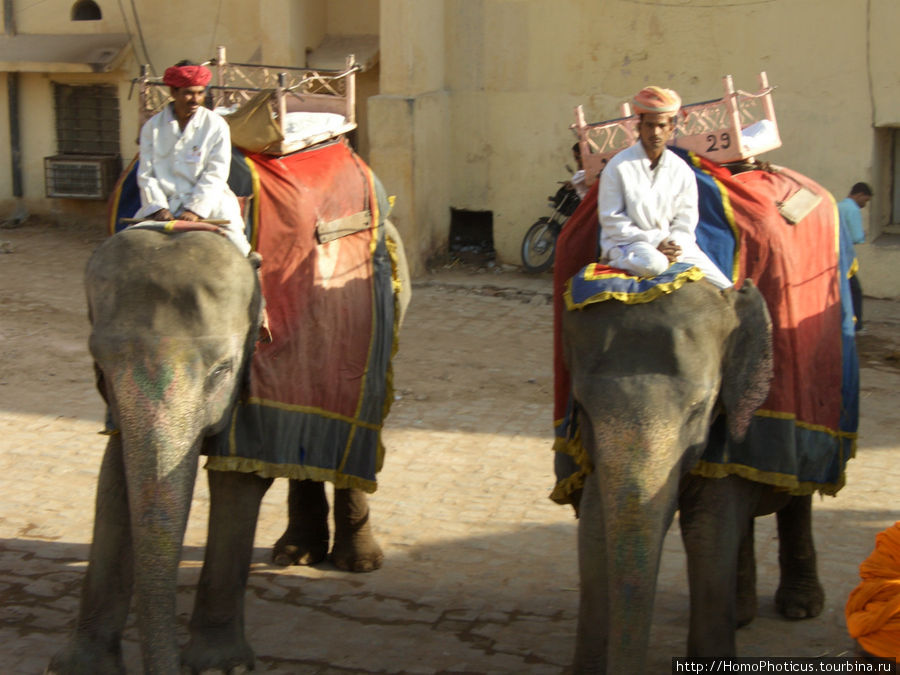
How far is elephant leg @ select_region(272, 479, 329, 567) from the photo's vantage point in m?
5.45

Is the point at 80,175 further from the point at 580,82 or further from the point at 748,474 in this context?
the point at 748,474

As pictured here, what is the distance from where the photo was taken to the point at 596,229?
4.17 meters

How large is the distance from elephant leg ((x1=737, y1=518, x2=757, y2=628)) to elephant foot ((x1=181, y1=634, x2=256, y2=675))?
189 centimetres

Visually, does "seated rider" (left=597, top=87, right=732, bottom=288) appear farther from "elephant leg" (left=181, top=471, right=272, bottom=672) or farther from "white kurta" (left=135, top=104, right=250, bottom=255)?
"elephant leg" (left=181, top=471, right=272, bottom=672)

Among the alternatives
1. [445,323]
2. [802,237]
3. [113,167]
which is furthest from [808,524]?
[113,167]

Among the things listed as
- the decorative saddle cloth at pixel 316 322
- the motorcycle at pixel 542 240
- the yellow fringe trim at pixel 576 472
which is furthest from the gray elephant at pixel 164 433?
the motorcycle at pixel 542 240

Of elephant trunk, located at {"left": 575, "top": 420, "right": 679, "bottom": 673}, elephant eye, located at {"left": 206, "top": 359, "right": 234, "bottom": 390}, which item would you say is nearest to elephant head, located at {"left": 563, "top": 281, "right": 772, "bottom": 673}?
elephant trunk, located at {"left": 575, "top": 420, "right": 679, "bottom": 673}

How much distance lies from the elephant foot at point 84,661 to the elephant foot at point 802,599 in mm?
2551

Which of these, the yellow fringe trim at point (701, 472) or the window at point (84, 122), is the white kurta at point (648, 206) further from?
the window at point (84, 122)

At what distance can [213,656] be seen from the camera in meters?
4.28

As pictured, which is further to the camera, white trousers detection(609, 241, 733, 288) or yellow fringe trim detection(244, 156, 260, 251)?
yellow fringe trim detection(244, 156, 260, 251)

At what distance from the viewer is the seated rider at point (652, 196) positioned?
3.82 meters

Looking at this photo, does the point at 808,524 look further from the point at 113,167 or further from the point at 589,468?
the point at 113,167

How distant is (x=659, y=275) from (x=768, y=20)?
7.94m
